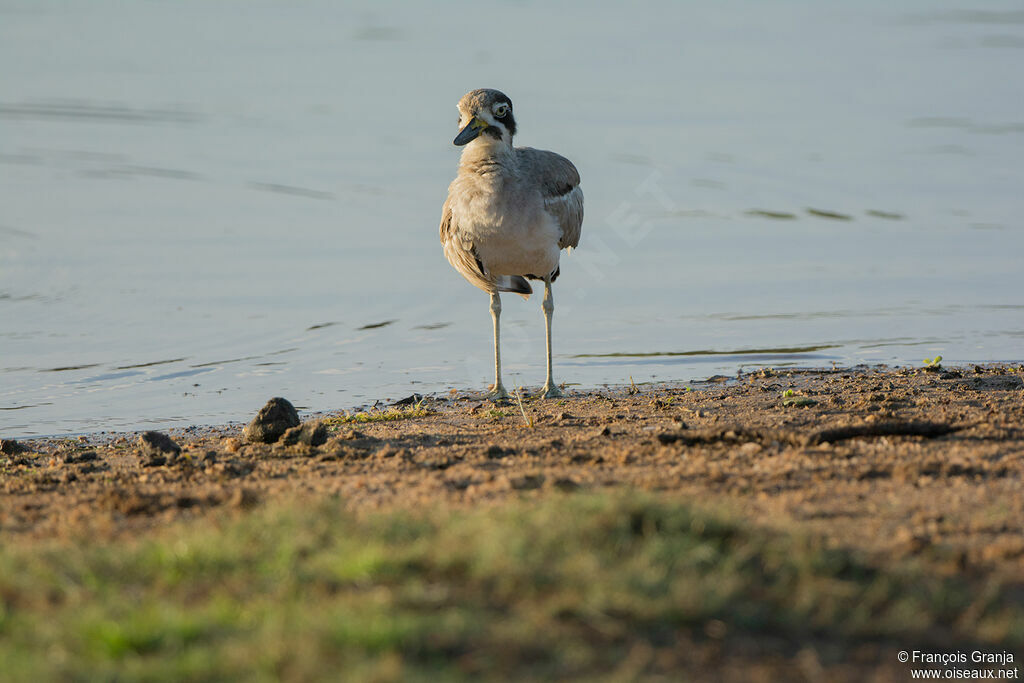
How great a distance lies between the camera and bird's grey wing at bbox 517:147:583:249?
9.49m

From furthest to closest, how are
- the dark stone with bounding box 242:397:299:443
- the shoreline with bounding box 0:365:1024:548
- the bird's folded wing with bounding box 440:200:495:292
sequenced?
the bird's folded wing with bounding box 440:200:495:292, the dark stone with bounding box 242:397:299:443, the shoreline with bounding box 0:365:1024:548

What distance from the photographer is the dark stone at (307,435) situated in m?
7.39

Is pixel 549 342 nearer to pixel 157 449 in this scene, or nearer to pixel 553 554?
pixel 157 449

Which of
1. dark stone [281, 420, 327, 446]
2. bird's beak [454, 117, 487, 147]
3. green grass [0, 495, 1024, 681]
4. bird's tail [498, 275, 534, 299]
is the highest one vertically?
bird's beak [454, 117, 487, 147]

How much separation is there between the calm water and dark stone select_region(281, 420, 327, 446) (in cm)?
197

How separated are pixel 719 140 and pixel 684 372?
29.8 ft

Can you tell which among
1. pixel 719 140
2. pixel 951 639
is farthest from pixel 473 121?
pixel 719 140

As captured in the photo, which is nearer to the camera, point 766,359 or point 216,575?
point 216,575

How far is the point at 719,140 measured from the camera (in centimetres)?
1888

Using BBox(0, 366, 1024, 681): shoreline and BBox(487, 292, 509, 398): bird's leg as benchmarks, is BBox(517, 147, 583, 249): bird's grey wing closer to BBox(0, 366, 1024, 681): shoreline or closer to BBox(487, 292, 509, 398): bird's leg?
BBox(487, 292, 509, 398): bird's leg

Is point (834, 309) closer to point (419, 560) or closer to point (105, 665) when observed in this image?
point (419, 560)

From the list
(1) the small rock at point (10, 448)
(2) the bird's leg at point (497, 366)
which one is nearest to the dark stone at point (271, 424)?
(1) the small rock at point (10, 448)

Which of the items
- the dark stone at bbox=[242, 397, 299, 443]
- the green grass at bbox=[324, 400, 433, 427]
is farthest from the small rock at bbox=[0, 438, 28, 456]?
the green grass at bbox=[324, 400, 433, 427]

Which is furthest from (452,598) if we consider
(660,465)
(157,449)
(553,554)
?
(157,449)
